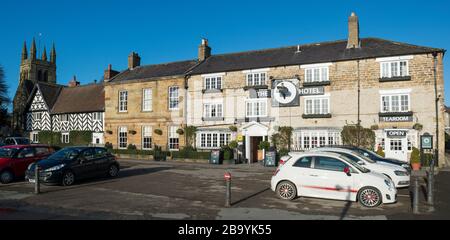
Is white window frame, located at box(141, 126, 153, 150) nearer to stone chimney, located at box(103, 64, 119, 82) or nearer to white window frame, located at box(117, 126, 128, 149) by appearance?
white window frame, located at box(117, 126, 128, 149)

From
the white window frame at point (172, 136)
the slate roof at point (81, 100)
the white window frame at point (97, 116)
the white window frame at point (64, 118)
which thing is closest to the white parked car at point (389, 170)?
the white window frame at point (172, 136)

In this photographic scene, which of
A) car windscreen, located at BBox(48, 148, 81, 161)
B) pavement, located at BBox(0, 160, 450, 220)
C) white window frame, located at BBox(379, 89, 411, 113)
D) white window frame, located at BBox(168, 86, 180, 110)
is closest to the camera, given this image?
pavement, located at BBox(0, 160, 450, 220)

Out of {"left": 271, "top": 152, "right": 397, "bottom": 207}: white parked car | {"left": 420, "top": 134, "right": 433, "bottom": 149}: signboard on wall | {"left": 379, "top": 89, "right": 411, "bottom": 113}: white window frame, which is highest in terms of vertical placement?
{"left": 379, "top": 89, "right": 411, "bottom": 113}: white window frame

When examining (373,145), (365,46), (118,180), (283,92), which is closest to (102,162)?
(118,180)

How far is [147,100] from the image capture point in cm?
3089

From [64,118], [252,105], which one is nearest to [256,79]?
[252,105]

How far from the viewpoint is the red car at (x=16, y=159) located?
583 inches

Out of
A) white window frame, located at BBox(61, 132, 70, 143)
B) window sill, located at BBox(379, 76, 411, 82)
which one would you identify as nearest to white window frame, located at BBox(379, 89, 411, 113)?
window sill, located at BBox(379, 76, 411, 82)

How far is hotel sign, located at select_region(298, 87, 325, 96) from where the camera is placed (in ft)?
78.8

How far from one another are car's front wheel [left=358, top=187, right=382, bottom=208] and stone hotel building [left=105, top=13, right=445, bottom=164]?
13893 millimetres

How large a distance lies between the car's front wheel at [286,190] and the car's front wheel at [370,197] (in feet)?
6.38

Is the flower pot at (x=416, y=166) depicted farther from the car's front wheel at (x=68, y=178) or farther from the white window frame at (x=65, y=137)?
the white window frame at (x=65, y=137)
